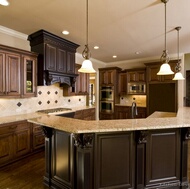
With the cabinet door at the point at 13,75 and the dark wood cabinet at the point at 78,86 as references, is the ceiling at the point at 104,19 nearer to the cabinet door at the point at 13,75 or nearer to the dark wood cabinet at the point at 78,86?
the cabinet door at the point at 13,75

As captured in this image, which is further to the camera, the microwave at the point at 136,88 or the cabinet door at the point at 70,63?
the microwave at the point at 136,88

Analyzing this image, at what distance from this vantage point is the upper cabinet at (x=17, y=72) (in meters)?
2.92

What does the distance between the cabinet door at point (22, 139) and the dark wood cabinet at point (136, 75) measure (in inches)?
170

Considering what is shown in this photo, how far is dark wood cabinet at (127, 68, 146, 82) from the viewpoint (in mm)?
5831

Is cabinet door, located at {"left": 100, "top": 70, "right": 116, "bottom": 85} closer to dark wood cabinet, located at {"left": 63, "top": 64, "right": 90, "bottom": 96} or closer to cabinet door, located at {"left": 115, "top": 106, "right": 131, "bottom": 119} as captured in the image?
cabinet door, located at {"left": 115, "top": 106, "right": 131, "bottom": 119}

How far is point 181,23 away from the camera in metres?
3.06

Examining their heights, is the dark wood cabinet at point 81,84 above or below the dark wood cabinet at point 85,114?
above

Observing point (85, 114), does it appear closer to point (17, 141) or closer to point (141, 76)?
point (17, 141)

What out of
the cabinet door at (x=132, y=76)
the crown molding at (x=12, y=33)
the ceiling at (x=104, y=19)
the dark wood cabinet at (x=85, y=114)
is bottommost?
→ the dark wood cabinet at (x=85, y=114)

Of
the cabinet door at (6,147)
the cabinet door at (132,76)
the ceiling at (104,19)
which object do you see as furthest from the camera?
the cabinet door at (132,76)

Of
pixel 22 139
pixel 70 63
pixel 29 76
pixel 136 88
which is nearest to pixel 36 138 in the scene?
pixel 22 139

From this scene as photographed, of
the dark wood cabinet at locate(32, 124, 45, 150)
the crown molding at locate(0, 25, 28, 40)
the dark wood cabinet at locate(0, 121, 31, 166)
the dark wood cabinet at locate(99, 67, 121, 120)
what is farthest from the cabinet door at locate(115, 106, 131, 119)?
the crown molding at locate(0, 25, 28, 40)

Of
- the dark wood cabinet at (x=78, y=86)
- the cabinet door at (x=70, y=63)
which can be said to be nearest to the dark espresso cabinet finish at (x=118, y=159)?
the cabinet door at (x=70, y=63)

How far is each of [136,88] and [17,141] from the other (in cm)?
457
